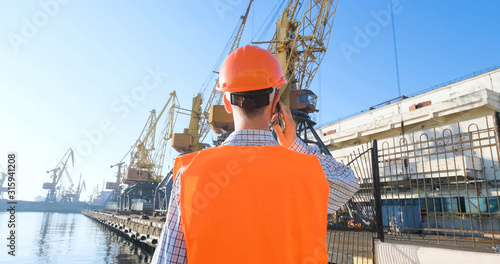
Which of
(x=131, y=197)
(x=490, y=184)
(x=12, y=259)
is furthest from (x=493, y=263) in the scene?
(x=131, y=197)

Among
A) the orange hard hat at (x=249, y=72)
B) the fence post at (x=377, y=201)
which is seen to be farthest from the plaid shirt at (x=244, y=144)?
the fence post at (x=377, y=201)

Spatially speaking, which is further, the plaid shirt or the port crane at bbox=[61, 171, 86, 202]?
the port crane at bbox=[61, 171, 86, 202]

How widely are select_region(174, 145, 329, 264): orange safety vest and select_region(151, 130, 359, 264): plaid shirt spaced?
0.22 feet

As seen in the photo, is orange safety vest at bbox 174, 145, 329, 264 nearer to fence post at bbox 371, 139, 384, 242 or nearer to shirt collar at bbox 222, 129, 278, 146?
shirt collar at bbox 222, 129, 278, 146

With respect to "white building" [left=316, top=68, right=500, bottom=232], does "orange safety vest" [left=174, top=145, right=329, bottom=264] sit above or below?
below

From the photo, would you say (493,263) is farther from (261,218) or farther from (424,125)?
(424,125)

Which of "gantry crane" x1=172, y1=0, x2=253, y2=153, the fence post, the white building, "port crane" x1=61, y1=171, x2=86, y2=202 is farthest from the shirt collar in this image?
"port crane" x1=61, y1=171, x2=86, y2=202

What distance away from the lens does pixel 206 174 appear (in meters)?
1.01

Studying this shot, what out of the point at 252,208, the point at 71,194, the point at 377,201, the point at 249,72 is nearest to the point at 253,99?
the point at 249,72

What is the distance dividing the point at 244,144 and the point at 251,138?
45 mm

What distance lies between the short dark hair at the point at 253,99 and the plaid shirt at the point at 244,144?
95 millimetres

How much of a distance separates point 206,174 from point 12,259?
65.9 ft

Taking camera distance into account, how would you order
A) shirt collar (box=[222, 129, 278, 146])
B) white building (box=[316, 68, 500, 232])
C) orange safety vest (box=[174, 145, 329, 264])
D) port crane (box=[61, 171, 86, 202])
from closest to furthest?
orange safety vest (box=[174, 145, 329, 264])
shirt collar (box=[222, 129, 278, 146])
white building (box=[316, 68, 500, 232])
port crane (box=[61, 171, 86, 202])

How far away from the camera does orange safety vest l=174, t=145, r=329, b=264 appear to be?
3.09ft
